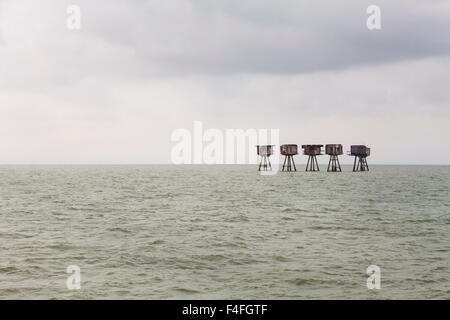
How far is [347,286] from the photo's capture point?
1245 cm

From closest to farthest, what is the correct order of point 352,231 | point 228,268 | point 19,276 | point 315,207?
point 19,276 → point 228,268 → point 352,231 → point 315,207

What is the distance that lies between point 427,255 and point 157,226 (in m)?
14.7

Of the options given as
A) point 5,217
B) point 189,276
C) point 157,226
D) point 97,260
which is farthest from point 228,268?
point 5,217

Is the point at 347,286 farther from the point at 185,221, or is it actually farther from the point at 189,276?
the point at 185,221

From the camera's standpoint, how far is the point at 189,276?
13.6 m

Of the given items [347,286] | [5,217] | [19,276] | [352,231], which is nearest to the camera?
[347,286]

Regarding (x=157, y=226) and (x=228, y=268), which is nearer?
(x=228, y=268)

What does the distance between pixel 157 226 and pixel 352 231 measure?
37.6 ft
